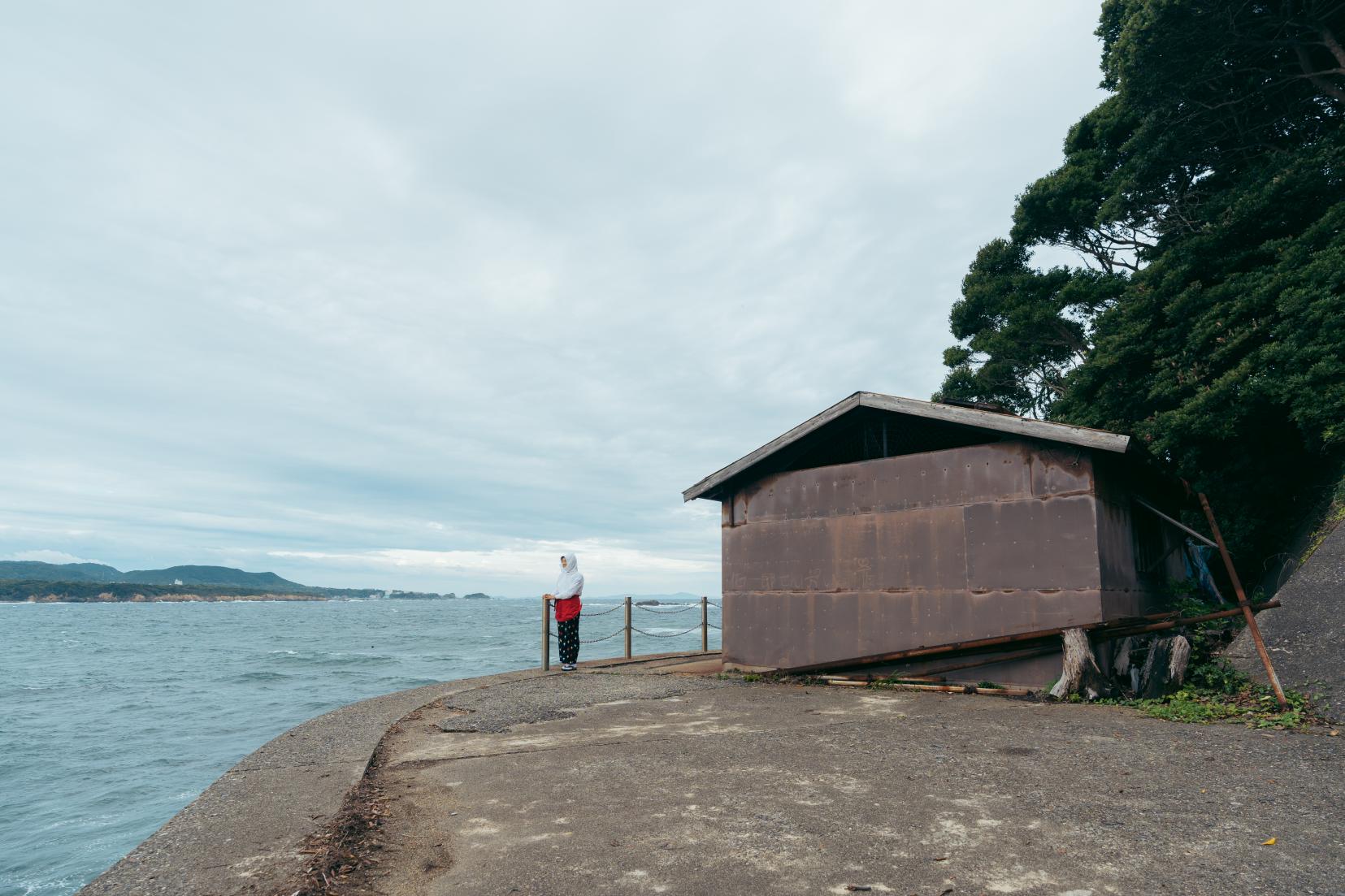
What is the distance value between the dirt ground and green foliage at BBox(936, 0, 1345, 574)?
8.45m

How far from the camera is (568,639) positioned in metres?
13.3

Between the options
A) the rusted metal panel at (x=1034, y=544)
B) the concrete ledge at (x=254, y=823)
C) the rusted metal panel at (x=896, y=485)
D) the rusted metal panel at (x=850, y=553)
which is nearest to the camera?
the concrete ledge at (x=254, y=823)

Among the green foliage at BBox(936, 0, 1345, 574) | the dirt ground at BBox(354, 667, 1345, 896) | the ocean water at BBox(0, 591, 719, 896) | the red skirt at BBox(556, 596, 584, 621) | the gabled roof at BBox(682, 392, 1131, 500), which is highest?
the green foliage at BBox(936, 0, 1345, 574)

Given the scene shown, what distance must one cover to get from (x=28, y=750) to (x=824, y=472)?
19820 millimetres

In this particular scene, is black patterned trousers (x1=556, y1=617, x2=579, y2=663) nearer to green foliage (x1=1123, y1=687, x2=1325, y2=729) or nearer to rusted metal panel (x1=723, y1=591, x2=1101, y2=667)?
rusted metal panel (x1=723, y1=591, x2=1101, y2=667)

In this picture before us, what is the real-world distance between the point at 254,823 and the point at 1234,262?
18.8 m

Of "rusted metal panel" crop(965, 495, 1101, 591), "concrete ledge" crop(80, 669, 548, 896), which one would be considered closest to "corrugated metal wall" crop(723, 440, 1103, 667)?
"rusted metal panel" crop(965, 495, 1101, 591)

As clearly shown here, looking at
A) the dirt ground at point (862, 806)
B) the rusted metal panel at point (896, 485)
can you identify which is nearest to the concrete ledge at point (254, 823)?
the dirt ground at point (862, 806)

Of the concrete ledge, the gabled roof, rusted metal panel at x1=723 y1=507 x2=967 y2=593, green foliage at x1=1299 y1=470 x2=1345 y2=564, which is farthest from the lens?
green foliage at x1=1299 y1=470 x2=1345 y2=564

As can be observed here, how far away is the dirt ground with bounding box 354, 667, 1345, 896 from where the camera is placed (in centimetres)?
376

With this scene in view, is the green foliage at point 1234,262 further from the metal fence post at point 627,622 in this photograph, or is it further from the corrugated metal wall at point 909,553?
the metal fence post at point 627,622

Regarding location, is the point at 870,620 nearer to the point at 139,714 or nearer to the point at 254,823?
the point at 254,823

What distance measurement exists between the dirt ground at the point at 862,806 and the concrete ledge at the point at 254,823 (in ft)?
1.54

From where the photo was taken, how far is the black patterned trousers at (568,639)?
1331 cm
